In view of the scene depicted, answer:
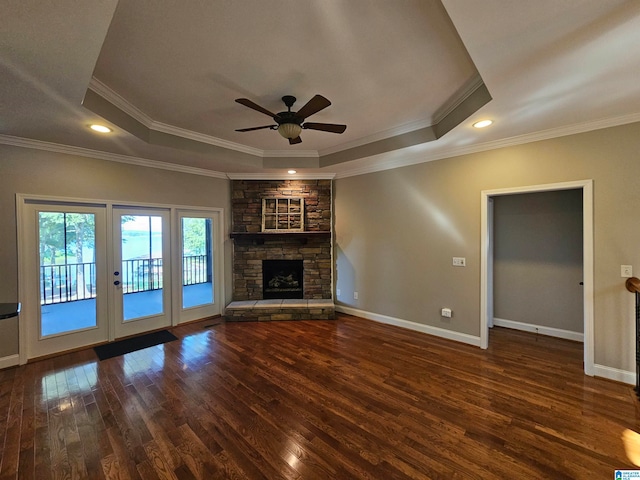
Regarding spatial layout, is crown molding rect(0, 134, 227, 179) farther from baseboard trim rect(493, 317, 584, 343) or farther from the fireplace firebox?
baseboard trim rect(493, 317, 584, 343)

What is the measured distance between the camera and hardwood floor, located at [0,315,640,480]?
Answer: 1760 mm

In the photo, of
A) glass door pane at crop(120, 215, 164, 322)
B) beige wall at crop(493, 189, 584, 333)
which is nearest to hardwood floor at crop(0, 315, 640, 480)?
beige wall at crop(493, 189, 584, 333)

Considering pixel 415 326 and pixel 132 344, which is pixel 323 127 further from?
pixel 132 344

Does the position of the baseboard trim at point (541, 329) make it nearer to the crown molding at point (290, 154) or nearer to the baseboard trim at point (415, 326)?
the baseboard trim at point (415, 326)

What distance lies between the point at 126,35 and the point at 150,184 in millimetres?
2738

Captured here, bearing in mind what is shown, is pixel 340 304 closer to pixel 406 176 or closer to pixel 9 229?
pixel 406 176

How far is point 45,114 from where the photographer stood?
248cm

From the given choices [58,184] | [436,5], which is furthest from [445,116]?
[58,184]

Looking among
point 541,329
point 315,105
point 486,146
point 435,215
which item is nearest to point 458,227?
point 435,215

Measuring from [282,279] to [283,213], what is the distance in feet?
4.49

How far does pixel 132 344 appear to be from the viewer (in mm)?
3740

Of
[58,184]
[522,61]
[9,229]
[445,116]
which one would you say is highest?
[445,116]

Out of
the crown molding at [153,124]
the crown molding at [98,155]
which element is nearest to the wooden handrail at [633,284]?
the crown molding at [153,124]

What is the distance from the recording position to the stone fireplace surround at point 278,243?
5.13m
